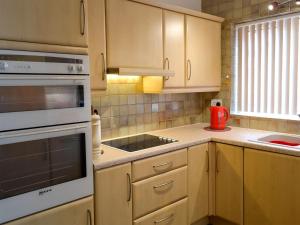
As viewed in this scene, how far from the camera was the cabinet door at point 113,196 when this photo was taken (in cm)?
169

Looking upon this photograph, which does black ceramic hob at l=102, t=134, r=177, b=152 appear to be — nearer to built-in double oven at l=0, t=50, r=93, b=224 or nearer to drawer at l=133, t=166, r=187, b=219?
drawer at l=133, t=166, r=187, b=219

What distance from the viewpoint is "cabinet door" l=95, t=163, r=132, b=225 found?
169 centimetres

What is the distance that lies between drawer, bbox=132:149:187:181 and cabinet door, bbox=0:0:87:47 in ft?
2.87

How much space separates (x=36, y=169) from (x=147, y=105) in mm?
1407

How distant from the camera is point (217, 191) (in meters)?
2.42

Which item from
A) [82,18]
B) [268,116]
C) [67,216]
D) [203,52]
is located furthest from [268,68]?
[67,216]

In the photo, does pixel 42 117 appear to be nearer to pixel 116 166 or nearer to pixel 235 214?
pixel 116 166

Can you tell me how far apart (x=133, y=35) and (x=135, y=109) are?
0.70m

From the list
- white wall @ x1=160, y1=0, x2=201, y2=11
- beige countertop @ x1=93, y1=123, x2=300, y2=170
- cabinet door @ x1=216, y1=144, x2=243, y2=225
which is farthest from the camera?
white wall @ x1=160, y1=0, x2=201, y2=11

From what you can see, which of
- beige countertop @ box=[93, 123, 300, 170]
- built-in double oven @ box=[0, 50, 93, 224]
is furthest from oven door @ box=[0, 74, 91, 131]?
beige countertop @ box=[93, 123, 300, 170]

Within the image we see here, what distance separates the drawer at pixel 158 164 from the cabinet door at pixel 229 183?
352mm

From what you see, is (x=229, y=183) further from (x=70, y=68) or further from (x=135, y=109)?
(x=70, y=68)

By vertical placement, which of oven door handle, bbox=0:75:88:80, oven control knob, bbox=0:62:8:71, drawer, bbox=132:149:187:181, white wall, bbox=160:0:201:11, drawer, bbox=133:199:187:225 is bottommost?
drawer, bbox=133:199:187:225

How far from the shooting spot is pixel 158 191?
6.68 ft
